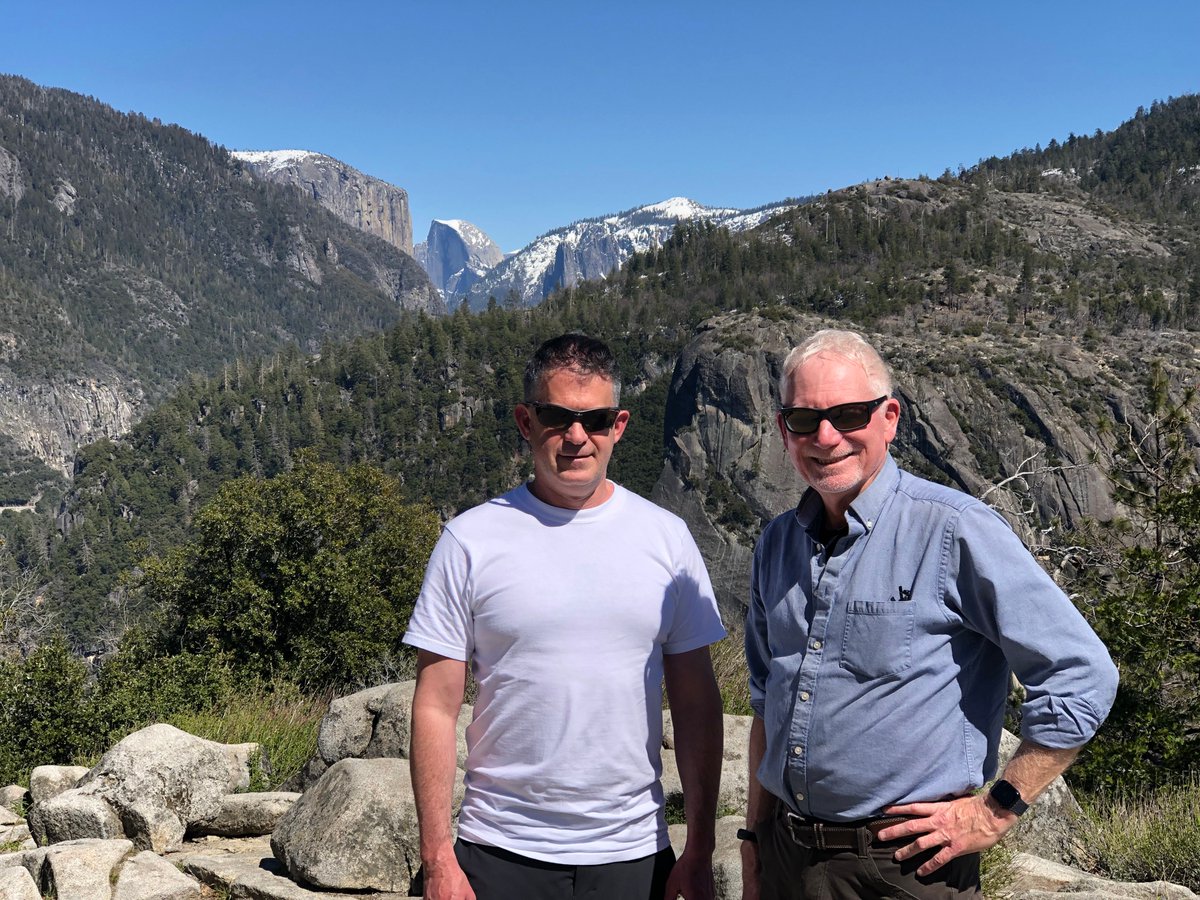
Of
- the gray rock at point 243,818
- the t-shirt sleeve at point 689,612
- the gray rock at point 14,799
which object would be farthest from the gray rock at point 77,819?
the t-shirt sleeve at point 689,612

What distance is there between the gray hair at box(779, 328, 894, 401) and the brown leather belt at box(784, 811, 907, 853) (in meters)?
1.21

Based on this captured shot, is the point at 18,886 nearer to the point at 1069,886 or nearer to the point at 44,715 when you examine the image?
the point at 1069,886

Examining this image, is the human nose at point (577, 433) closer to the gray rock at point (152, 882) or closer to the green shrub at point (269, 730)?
the gray rock at point (152, 882)

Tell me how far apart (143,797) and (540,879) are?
4701 millimetres

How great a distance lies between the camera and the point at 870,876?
8.68ft

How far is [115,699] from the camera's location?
11.5 m

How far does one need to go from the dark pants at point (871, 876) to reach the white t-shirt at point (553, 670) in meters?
0.53

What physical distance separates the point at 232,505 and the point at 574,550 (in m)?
16.6

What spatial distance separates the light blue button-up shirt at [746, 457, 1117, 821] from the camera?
2469mm

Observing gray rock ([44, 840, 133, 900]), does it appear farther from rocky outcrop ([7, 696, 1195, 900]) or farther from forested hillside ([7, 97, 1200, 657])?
forested hillside ([7, 97, 1200, 657])

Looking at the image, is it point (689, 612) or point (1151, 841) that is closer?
point (689, 612)

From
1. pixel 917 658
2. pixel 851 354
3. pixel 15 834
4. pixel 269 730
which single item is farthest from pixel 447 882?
pixel 269 730

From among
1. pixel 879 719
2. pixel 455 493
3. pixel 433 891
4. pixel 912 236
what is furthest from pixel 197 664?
pixel 912 236

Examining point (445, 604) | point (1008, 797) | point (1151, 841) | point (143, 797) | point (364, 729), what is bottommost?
point (1151, 841)
